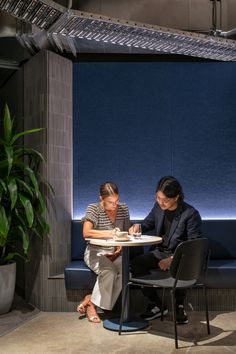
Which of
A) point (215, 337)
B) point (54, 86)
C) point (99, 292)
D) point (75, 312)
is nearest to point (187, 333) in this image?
point (215, 337)

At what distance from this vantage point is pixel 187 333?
3.94 meters

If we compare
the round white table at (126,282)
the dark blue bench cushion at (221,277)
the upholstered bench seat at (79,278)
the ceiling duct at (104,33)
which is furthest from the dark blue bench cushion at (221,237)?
the ceiling duct at (104,33)

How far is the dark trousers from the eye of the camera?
4.23 m

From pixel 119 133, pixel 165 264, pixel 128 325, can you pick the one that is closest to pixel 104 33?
pixel 119 133

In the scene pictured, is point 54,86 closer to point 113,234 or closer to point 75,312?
point 113,234

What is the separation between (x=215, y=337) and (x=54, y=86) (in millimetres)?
2836

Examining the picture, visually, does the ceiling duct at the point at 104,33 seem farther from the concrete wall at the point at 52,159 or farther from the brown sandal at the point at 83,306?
the brown sandal at the point at 83,306

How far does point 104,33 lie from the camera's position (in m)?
4.44

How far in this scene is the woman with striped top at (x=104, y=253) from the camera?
166 inches

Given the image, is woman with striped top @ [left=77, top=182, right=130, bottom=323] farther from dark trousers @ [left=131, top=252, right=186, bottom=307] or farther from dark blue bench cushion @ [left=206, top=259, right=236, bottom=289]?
dark blue bench cushion @ [left=206, top=259, right=236, bottom=289]

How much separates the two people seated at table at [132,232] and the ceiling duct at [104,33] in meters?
1.39

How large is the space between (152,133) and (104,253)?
5.36 feet

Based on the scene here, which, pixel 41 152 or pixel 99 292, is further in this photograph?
pixel 41 152

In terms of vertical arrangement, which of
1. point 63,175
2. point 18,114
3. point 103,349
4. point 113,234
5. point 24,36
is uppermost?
point 24,36
